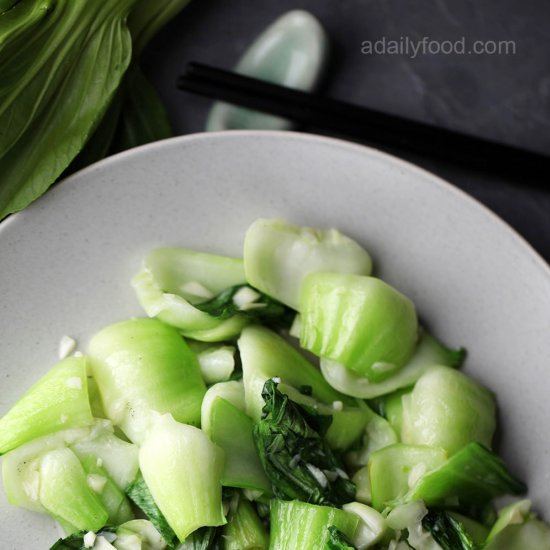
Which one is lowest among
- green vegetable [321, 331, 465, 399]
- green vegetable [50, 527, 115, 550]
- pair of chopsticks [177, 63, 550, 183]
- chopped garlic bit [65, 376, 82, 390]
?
green vegetable [50, 527, 115, 550]

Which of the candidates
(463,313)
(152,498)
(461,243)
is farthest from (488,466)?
(152,498)

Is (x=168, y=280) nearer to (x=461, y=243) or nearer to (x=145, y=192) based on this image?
(x=145, y=192)

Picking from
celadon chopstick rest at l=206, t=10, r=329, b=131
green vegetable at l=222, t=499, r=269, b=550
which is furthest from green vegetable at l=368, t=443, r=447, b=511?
celadon chopstick rest at l=206, t=10, r=329, b=131

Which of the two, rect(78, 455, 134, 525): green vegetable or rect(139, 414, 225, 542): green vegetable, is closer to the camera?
rect(139, 414, 225, 542): green vegetable

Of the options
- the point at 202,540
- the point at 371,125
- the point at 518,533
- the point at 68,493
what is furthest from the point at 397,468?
the point at 371,125

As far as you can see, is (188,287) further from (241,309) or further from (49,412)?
(49,412)

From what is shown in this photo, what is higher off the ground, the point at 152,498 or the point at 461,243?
the point at 461,243

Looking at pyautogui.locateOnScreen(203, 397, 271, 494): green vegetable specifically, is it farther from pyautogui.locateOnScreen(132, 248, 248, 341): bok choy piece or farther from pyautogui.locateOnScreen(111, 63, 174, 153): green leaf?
pyautogui.locateOnScreen(111, 63, 174, 153): green leaf

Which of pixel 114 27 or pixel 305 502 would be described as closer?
pixel 305 502
